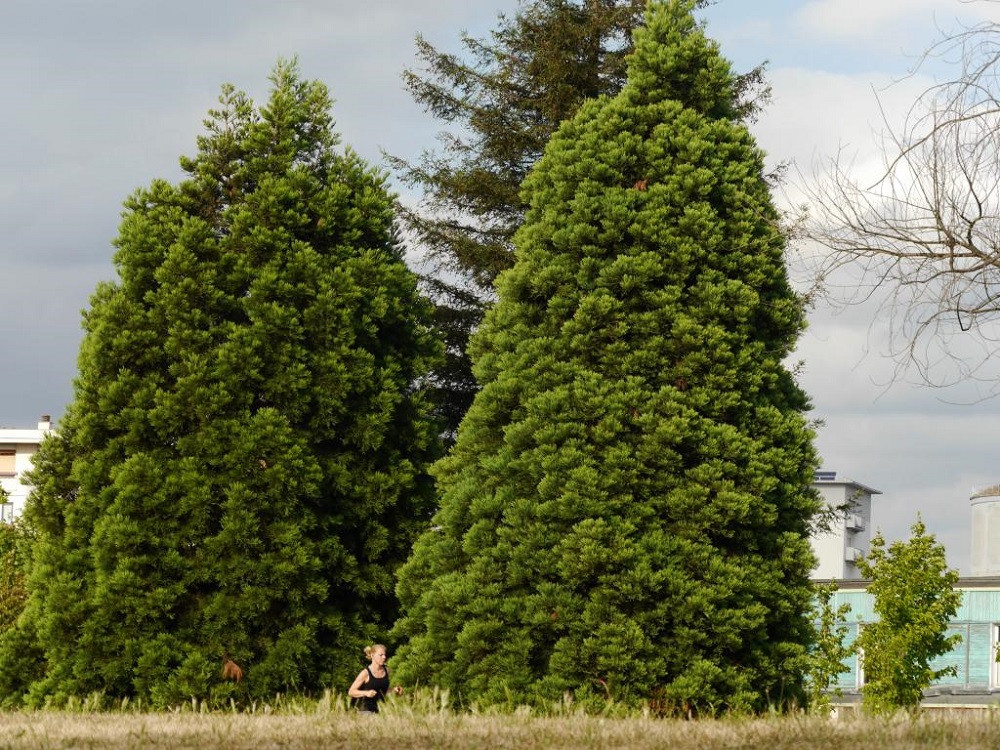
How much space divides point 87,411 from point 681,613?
6.95m

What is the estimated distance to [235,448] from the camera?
42.2 feet

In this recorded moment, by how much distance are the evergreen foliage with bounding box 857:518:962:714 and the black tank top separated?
13.1 metres

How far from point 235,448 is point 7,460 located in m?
68.5

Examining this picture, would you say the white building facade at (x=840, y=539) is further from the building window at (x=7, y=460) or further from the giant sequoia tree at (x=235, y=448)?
the giant sequoia tree at (x=235, y=448)

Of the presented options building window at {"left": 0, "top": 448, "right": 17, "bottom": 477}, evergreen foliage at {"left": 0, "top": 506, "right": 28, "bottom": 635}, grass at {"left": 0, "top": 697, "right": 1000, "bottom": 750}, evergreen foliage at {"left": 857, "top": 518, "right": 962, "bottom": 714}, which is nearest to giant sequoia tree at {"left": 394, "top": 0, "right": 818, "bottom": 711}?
grass at {"left": 0, "top": 697, "right": 1000, "bottom": 750}

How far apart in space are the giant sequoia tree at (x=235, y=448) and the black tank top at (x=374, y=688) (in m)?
1.62

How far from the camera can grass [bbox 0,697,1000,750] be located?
23.2ft

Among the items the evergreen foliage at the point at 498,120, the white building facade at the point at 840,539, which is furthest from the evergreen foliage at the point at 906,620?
the white building facade at the point at 840,539

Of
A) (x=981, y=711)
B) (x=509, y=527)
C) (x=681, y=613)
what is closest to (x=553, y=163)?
(x=509, y=527)

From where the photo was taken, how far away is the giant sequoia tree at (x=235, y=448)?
12641 mm

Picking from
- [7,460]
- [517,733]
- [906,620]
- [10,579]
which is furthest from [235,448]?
[7,460]

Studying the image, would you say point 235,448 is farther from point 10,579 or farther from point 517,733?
point 10,579

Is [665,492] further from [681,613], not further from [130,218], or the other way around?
[130,218]

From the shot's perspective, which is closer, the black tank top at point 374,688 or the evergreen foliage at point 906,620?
the black tank top at point 374,688
